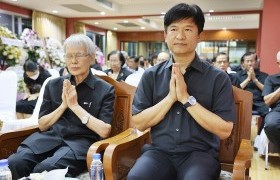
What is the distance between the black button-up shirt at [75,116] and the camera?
5.93 ft

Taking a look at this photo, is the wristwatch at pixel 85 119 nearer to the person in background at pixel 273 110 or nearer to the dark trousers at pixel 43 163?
the dark trousers at pixel 43 163

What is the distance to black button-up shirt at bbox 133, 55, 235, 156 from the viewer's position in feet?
5.06

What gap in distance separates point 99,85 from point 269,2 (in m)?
4.27

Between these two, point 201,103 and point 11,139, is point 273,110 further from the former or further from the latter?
point 11,139

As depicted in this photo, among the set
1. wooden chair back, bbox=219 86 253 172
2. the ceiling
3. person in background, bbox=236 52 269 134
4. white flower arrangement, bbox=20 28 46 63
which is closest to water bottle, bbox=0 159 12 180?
wooden chair back, bbox=219 86 253 172

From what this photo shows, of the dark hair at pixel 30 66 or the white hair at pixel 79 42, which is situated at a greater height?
the white hair at pixel 79 42

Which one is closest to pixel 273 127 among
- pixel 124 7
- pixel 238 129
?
pixel 238 129

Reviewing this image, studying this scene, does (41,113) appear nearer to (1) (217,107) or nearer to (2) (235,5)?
(1) (217,107)

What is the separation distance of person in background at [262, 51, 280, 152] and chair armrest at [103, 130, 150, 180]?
164 cm

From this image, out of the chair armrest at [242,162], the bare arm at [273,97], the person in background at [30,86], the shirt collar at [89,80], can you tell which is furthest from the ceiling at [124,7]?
the chair armrest at [242,162]

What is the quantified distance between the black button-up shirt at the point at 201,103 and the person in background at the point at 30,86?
10.5 ft

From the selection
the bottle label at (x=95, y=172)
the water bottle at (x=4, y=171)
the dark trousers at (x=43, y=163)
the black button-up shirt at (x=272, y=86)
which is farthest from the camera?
the black button-up shirt at (x=272, y=86)

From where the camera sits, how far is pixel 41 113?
1.95 meters

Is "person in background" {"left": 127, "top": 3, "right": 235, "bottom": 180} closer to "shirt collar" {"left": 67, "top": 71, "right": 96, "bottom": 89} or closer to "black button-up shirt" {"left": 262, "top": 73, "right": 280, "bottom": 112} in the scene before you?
"shirt collar" {"left": 67, "top": 71, "right": 96, "bottom": 89}
